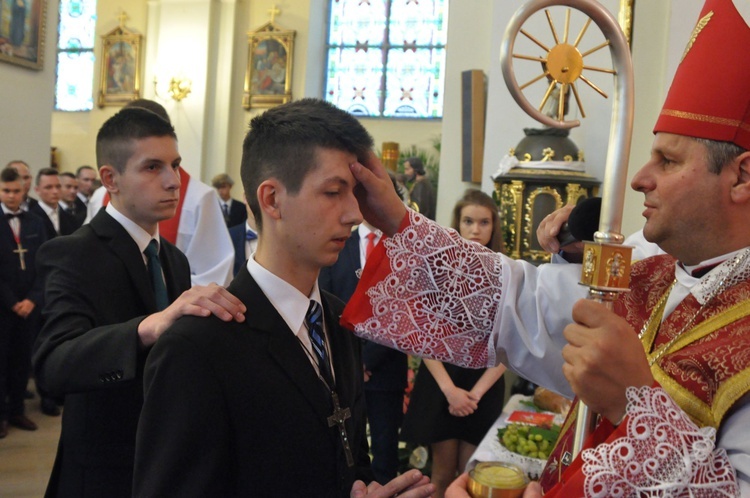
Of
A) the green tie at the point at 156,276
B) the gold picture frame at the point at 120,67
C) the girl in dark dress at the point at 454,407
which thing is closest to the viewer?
the green tie at the point at 156,276

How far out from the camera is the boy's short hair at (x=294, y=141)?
5.56ft

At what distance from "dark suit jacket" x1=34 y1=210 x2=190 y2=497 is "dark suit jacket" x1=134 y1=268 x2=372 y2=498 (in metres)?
0.45

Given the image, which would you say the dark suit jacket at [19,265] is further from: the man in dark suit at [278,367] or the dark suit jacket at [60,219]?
the man in dark suit at [278,367]

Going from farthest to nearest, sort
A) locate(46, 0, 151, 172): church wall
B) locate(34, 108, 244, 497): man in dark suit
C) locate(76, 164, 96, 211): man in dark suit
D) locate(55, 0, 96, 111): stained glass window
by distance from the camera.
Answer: locate(55, 0, 96, 111): stained glass window
locate(46, 0, 151, 172): church wall
locate(76, 164, 96, 211): man in dark suit
locate(34, 108, 244, 497): man in dark suit

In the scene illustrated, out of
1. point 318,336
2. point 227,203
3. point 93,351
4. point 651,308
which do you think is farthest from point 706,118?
point 227,203

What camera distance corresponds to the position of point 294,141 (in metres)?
1.71

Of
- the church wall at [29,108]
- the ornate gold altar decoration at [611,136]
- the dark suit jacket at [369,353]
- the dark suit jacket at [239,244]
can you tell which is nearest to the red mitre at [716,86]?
the ornate gold altar decoration at [611,136]

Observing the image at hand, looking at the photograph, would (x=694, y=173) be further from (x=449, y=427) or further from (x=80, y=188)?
(x=80, y=188)

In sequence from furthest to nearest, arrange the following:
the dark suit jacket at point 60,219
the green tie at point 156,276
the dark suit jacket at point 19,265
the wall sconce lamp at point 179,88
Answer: the wall sconce lamp at point 179,88 < the dark suit jacket at point 60,219 < the dark suit jacket at point 19,265 < the green tie at point 156,276

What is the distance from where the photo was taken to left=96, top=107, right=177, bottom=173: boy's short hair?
8.02 ft

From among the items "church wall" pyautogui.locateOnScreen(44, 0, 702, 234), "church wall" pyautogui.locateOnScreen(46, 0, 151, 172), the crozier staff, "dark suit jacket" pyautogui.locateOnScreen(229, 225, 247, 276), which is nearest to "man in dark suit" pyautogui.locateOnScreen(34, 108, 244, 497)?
the crozier staff

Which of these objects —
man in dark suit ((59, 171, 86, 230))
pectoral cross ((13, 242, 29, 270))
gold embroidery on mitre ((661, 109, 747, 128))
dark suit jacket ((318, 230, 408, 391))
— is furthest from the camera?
man in dark suit ((59, 171, 86, 230))

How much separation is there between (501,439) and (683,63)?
2304mm

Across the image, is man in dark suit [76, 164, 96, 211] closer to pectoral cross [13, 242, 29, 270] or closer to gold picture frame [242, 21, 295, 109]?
pectoral cross [13, 242, 29, 270]
